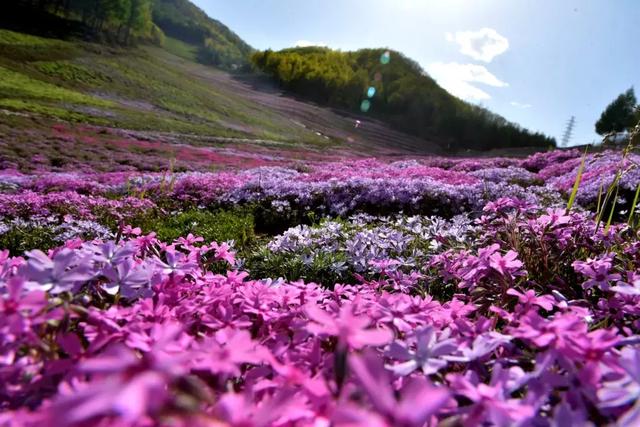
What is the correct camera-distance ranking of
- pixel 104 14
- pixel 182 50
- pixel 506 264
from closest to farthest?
pixel 506 264 < pixel 104 14 < pixel 182 50

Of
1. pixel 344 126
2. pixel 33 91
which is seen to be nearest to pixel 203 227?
pixel 33 91

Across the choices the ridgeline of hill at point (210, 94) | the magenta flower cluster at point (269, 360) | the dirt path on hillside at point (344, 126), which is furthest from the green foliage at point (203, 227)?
the dirt path on hillside at point (344, 126)

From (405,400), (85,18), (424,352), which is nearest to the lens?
(405,400)

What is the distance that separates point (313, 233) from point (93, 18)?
8121 centimetres

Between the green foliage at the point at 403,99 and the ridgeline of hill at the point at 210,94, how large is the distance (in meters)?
0.18

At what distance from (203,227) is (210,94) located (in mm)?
49364

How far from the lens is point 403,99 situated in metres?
73.4

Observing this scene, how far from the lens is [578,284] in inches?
97.7

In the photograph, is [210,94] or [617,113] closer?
[210,94]

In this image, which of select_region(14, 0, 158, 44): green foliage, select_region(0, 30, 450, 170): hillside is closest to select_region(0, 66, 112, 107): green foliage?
select_region(0, 30, 450, 170): hillside

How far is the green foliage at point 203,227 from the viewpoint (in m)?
5.90

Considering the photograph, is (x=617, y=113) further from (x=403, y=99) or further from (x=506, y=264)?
(x=506, y=264)

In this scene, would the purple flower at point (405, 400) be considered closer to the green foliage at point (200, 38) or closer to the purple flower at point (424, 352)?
the purple flower at point (424, 352)

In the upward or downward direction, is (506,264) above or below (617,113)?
below
